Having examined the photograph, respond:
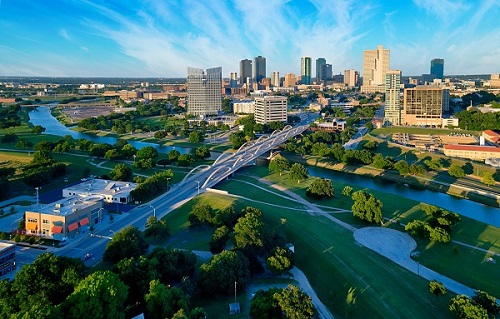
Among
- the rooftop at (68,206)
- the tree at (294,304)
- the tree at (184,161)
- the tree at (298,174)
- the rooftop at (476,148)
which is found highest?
the rooftop at (476,148)

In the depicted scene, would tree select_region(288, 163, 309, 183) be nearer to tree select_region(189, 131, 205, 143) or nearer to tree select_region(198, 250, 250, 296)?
tree select_region(198, 250, 250, 296)

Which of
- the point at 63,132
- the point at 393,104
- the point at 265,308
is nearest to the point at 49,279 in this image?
the point at 265,308

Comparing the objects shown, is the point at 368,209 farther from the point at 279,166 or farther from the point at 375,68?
the point at 375,68

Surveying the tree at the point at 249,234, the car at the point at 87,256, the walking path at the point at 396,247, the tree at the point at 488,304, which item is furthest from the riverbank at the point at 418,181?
the car at the point at 87,256

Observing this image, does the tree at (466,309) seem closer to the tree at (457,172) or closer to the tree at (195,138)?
the tree at (457,172)

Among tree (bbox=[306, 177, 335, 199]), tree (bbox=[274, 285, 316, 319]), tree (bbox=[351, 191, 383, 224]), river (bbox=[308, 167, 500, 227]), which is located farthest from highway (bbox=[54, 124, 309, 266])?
tree (bbox=[351, 191, 383, 224])

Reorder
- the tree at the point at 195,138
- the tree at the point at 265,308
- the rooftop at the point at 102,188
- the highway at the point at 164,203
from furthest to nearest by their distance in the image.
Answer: the tree at the point at 195,138, the rooftop at the point at 102,188, the highway at the point at 164,203, the tree at the point at 265,308
